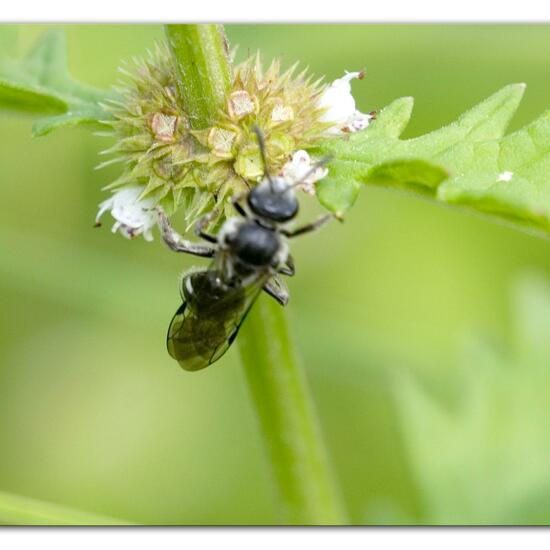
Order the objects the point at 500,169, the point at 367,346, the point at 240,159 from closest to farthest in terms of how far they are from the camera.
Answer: the point at 500,169 < the point at 240,159 < the point at 367,346

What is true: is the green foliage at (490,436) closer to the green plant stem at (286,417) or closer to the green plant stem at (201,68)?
the green plant stem at (286,417)

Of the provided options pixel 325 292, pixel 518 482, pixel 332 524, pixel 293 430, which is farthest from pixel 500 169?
pixel 325 292

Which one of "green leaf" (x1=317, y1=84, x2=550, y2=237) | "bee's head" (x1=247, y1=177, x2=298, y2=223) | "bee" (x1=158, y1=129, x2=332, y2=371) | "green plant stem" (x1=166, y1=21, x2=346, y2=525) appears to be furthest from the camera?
"green plant stem" (x1=166, y1=21, x2=346, y2=525)

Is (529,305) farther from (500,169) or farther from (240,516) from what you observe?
(500,169)

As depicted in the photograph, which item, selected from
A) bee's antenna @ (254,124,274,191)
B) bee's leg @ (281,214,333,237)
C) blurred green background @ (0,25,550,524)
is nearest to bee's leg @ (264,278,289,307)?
bee's leg @ (281,214,333,237)

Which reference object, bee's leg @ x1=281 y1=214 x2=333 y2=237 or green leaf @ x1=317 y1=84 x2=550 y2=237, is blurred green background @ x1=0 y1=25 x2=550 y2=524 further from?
green leaf @ x1=317 y1=84 x2=550 y2=237
